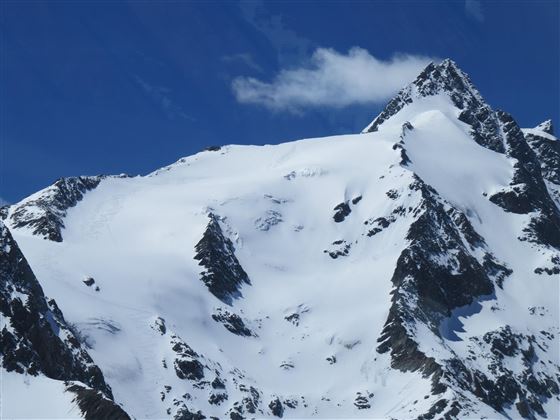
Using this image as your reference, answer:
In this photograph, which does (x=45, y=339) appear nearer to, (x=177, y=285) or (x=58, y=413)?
(x=58, y=413)

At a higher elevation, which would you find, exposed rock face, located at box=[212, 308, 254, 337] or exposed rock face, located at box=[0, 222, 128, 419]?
exposed rock face, located at box=[212, 308, 254, 337]

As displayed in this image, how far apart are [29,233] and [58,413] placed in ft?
352

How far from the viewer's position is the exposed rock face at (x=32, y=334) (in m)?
119

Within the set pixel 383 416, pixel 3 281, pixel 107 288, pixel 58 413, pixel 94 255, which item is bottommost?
pixel 58 413

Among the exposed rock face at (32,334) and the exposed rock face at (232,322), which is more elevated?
the exposed rock face at (232,322)

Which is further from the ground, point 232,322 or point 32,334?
point 232,322

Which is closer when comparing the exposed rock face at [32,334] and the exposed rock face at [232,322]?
the exposed rock face at [32,334]

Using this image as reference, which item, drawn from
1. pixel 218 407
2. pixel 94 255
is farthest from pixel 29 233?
pixel 218 407

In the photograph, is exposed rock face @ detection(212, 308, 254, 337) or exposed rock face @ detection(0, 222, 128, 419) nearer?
exposed rock face @ detection(0, 222, 128, 419)

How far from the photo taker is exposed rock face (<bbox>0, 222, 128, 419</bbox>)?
118875 mm

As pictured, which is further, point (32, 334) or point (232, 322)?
point (232, 322)

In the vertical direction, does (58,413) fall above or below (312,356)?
below

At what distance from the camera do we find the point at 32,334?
127m

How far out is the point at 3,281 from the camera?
128 m
